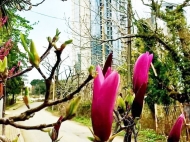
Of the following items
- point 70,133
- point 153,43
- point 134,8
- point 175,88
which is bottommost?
point 70,133

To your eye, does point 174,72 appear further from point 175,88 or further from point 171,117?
point 171,117

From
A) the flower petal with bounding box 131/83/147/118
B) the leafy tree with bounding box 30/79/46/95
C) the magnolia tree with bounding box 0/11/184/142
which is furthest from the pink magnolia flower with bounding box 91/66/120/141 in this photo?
the leafy tree with bounding box 30/79/46/95

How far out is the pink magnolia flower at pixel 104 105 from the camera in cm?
61

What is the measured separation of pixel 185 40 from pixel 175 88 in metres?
1.56

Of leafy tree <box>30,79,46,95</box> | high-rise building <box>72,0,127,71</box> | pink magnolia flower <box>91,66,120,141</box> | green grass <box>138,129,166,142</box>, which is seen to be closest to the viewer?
pink magnolia flower <box>91,66,120,141</box>

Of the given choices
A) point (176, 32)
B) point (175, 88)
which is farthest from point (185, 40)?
point (175, 88)

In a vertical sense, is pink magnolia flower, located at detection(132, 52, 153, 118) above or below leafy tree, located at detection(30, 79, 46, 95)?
above

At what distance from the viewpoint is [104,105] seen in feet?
2.01

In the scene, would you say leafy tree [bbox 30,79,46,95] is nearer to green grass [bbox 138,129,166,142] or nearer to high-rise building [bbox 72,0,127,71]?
high-rise building [bbox 72,0,127,71]

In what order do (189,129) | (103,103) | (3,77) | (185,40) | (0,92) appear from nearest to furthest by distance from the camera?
(103,103), (3,77), (0,92), (189,129), (185,40)

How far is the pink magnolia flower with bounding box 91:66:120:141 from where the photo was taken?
23.9 inches

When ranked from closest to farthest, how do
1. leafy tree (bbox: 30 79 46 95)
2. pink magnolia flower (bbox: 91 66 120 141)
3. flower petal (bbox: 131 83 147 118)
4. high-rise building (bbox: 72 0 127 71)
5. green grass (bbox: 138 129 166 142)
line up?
pink magnolia flower (bbox: 91 66 120 141), flower petal (bbox: 131 83 147 118), green grass (bbox: 138 129 166 142), high-rise building (bbox: 72 0 127 71), leafy tree (bbox: 30 79 46 95)

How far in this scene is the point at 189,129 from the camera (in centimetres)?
948

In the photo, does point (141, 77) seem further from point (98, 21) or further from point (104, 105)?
point (98, 21)
